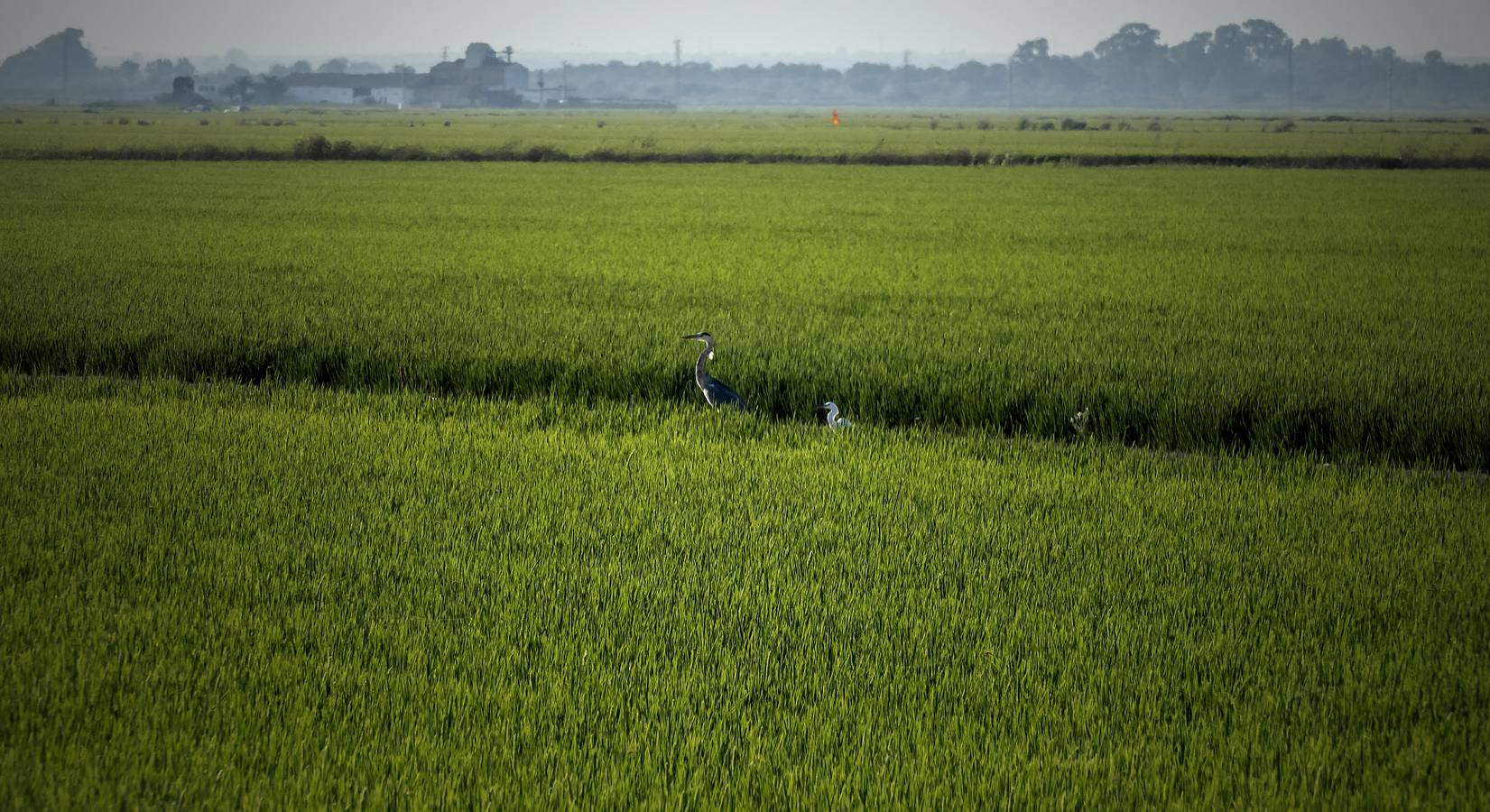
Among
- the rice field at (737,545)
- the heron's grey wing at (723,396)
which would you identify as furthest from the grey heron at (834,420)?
the heron's grey wing at (723,396)

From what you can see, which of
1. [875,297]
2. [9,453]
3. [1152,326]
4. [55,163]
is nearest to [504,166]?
[55,163]

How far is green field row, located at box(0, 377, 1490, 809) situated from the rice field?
0.02 metres

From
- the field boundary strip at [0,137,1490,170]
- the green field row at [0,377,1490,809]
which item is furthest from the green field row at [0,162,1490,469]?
the field boundary strip at [0,137,1490,170]

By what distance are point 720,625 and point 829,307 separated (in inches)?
329

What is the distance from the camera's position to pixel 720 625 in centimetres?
457

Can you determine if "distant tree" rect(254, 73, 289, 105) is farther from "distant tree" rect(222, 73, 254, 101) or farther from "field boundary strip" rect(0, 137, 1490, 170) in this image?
"field boundary strip" rect(0, 137, 1490, 170)

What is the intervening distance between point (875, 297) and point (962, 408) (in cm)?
485

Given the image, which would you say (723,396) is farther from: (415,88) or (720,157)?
(415,88)

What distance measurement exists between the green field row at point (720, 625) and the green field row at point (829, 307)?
133 centimetres

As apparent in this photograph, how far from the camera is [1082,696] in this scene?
403 centimetres

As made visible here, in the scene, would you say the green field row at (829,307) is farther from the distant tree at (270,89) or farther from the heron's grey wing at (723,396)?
the distant tree at (270,89)

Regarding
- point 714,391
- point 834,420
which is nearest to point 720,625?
point 834,420

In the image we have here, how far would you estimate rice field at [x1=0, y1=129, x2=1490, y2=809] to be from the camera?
358cm

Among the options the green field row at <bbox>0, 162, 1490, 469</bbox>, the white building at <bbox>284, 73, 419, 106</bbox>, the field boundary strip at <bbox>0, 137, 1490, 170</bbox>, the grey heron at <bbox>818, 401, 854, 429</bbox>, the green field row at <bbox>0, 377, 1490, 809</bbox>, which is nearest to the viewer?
the green field row at <bbox>0, 377, 1490, 809</bbox>
